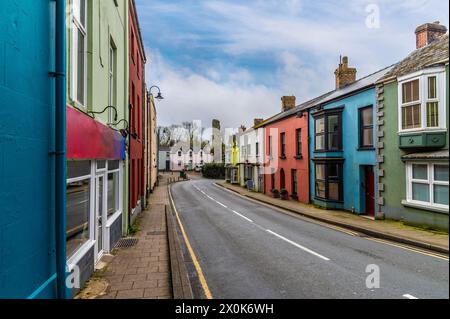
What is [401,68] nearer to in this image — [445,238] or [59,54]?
[445,238]

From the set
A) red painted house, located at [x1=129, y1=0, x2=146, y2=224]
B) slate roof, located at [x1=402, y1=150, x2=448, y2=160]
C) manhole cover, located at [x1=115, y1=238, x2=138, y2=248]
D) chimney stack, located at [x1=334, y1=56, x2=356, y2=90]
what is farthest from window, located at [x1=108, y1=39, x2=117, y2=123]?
slate roof, located at [x1=402, y1=150, x2=448, y2=160]

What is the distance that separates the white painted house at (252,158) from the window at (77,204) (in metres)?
23.5

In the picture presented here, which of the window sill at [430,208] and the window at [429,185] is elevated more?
the window at [429,185]

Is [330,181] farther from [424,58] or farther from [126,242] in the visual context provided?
[424,58]

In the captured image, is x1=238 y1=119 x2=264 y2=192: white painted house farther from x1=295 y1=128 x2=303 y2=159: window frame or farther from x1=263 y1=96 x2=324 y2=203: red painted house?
x1=295 y1=128 x2=303 y2=159: window frame

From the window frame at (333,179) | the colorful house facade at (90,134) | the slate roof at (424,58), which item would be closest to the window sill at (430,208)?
the slate roof at (424,58)

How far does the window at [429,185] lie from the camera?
1279 mm

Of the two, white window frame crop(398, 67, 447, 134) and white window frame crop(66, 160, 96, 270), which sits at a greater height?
white window frame crop(398, 67, 447, 134)

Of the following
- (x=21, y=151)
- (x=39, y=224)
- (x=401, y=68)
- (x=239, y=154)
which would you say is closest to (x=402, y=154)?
(x=401, y=68)

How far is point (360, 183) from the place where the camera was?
14.2 meters

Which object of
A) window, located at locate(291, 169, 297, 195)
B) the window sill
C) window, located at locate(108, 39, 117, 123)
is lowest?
window, located at locate(291, 169, 297, 195)

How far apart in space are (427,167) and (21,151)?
339cm

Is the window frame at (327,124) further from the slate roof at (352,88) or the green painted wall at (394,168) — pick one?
the green painted wall at (394,168)

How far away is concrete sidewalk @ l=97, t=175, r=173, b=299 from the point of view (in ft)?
17.1
